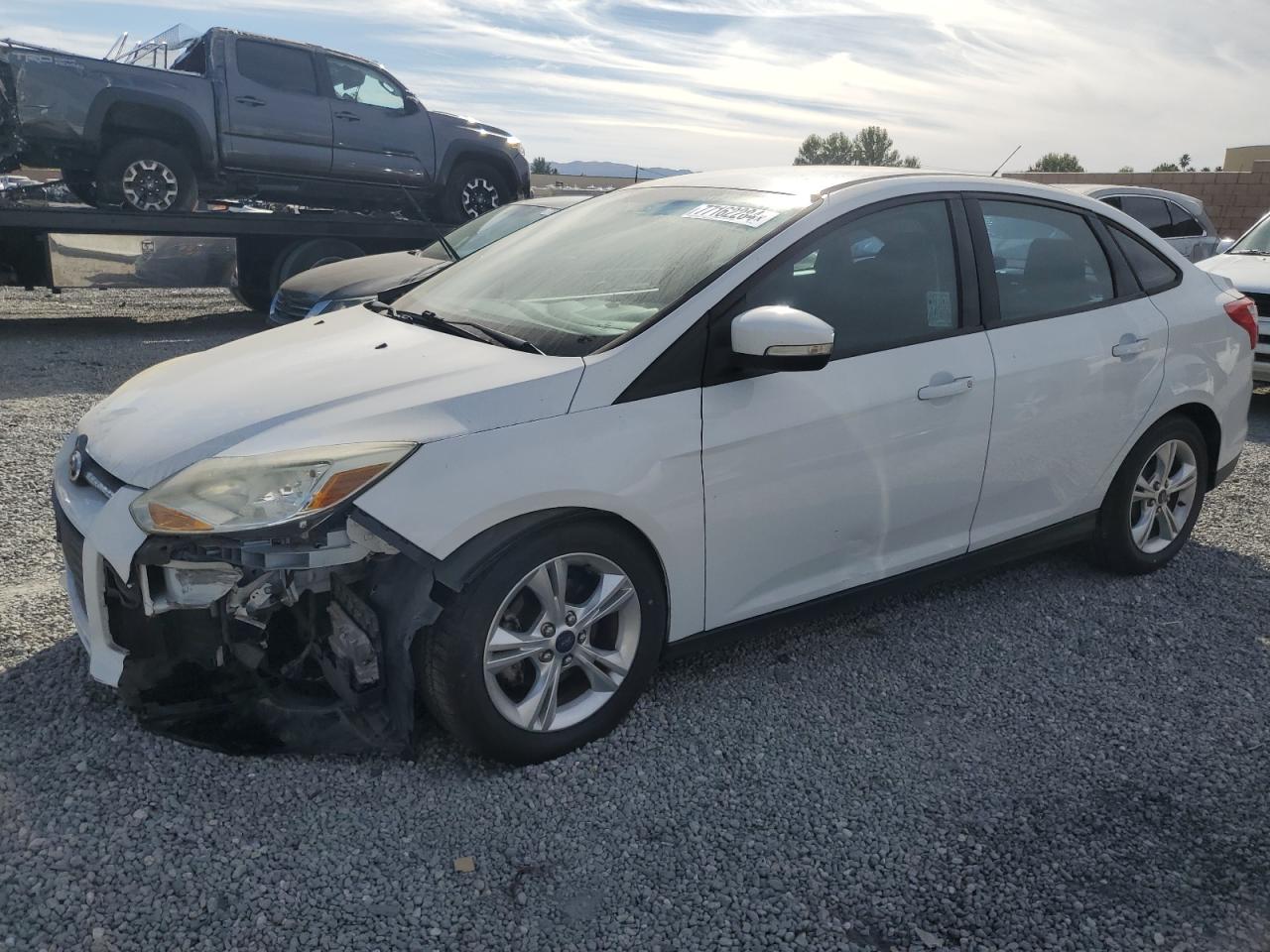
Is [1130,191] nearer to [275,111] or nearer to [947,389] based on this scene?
[947,389]

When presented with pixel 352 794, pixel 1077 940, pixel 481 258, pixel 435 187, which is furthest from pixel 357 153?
pixel 1077 940

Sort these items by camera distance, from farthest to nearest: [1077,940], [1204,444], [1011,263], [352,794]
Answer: [1204,444] → [1011,263] → [352,794] → [1077,940]

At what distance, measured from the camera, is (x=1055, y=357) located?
3857 millimetres

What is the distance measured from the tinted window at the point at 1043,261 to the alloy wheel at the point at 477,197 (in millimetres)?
9122

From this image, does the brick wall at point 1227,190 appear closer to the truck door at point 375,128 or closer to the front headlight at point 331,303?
the truck door at point 375,128

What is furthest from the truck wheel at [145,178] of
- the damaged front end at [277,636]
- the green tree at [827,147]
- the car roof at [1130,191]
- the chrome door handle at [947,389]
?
the green tree at [827,147]

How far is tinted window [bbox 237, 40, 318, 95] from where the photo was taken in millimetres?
10453

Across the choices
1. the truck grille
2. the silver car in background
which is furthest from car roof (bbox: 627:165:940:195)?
the silver car in background

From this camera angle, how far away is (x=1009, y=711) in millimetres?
3414

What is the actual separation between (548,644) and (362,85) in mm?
9989

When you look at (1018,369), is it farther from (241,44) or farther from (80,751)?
(241,44)

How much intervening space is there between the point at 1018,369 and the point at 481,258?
2.08 metres

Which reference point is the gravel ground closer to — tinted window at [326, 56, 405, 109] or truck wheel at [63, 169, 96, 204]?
truck wheel at [63, 169, 96, 204]

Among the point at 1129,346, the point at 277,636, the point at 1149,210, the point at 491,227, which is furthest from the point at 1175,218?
the point at 277,636
